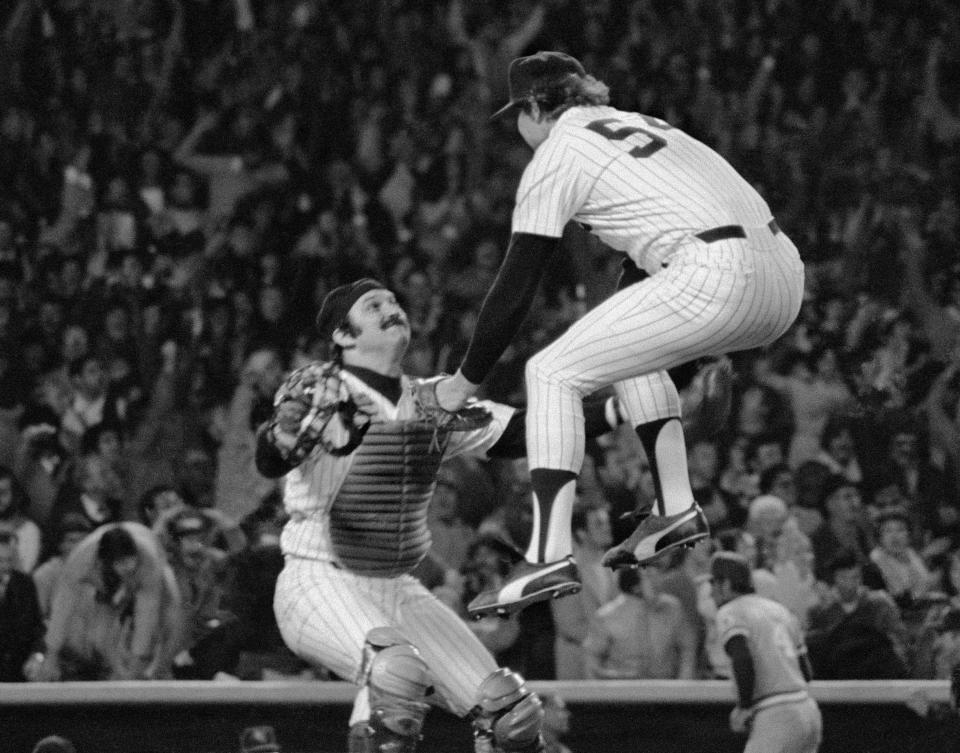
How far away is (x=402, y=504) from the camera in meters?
6.20

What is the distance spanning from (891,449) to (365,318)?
4574mm

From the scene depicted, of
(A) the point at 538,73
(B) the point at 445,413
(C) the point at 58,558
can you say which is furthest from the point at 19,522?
(A) the point at 538,73

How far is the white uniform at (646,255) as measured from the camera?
5.14 metres

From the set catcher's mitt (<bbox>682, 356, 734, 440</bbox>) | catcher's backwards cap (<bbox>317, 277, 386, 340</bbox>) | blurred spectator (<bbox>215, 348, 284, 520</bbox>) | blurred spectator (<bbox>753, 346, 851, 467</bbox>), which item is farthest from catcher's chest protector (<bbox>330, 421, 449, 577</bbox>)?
blurred spectator (<bbox>753, 346, 851, 467</bbox>)

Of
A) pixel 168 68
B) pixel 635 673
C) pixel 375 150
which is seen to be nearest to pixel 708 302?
pixel 635 673

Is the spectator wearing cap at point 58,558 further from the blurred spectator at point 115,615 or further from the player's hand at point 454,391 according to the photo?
the player's hand at point 454,391

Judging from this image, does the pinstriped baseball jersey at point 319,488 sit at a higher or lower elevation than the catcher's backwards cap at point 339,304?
lower

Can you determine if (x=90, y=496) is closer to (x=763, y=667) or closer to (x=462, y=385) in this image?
(x=763, y=667)

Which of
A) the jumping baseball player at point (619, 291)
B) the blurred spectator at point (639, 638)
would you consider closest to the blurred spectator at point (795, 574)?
the blurred spectator at point (639, 638)

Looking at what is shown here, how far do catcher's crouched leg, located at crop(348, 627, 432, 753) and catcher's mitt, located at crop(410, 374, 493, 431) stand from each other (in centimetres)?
70

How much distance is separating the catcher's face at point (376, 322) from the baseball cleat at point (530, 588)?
1.27 meters

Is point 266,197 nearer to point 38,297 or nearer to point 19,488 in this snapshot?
point 38,297

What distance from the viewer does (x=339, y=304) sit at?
20.6ft

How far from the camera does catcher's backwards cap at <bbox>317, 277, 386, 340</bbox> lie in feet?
20.5
